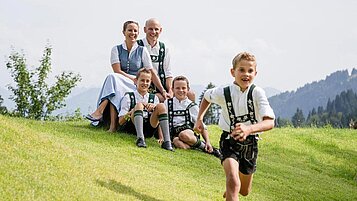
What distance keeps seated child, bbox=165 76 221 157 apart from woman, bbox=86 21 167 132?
49 cm

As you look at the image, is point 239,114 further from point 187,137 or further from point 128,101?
point 187,137

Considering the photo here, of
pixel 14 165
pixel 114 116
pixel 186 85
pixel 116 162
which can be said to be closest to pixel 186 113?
pixel 186 85

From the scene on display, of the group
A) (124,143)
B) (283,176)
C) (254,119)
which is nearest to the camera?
(254,119)

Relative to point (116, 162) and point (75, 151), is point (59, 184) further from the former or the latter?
point (116, 162)

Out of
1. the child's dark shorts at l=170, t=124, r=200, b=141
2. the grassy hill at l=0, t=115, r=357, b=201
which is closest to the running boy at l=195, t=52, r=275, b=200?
the grassy hill at l=0, t=115, r=357, b=201

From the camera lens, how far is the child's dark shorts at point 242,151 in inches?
302

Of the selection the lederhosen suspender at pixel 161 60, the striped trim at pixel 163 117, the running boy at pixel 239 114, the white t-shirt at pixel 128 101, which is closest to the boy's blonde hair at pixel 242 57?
the running boy at pixel 239 114

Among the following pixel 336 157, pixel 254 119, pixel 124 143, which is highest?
pixel 254 119

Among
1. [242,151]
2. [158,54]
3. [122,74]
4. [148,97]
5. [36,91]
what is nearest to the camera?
[242,151]

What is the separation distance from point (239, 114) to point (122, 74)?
6035 millimetres

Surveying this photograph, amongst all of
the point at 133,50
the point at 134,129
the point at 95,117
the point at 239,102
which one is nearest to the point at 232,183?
the point at 239,102

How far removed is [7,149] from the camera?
761cm

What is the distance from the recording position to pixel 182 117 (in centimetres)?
1311

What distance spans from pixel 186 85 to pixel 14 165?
639cm
